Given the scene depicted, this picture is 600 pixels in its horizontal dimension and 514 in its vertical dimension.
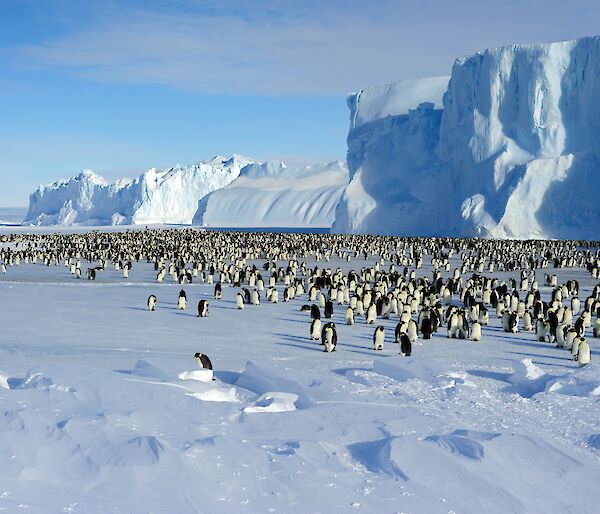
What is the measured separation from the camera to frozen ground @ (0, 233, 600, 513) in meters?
5.05

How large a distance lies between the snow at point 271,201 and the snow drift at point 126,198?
989 cm

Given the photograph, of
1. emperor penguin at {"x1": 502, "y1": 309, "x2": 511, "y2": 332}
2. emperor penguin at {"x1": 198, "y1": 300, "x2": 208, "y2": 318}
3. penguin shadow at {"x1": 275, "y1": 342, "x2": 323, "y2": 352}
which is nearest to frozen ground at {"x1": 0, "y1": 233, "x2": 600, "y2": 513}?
penguin shadow at {"x1": 275, "y1": 342, "x2": 323, "y2": 352}

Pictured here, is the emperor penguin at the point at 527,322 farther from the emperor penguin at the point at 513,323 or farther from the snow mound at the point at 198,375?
the snow mound at the point at 198,375

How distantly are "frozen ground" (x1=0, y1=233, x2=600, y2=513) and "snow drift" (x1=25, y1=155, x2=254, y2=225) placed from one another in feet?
361

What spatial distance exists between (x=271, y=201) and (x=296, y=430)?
111 meters

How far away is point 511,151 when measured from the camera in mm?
50219

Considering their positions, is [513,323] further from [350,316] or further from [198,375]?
[198,375]

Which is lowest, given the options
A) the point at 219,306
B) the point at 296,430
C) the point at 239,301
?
the point at 296,430

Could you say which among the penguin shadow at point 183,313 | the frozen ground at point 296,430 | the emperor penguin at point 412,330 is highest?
the emperor penguin at point 412,330

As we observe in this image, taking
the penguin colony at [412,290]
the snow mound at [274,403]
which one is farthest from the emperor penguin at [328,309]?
the snow mound at [274,403]

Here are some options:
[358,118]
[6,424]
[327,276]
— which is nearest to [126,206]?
[358,118]

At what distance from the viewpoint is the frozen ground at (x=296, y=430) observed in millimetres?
5047

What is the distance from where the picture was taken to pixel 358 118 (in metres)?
65.0

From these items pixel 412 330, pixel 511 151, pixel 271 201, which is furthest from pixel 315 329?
pixel 271 201
